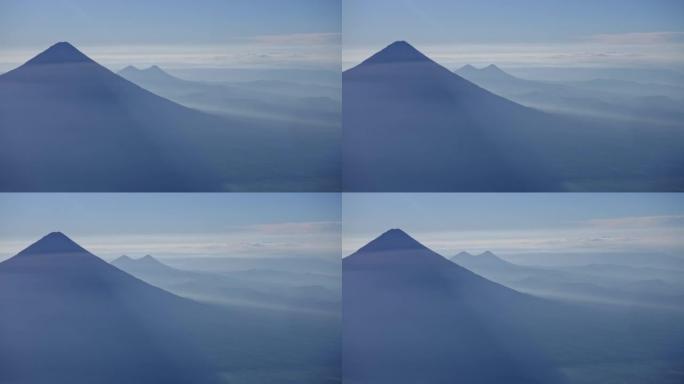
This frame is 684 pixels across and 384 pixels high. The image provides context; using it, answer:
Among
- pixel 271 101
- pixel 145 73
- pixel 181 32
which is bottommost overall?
pixel 271 101

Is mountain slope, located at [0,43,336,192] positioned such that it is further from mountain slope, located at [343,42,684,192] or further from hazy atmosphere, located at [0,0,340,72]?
mountain slope, located at [343,42,684,192]

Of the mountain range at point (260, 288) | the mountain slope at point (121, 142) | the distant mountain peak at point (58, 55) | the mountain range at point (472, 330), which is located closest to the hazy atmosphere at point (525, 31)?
the mountain slope at point (121, 142)

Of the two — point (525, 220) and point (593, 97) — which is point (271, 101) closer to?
point (525, 220)

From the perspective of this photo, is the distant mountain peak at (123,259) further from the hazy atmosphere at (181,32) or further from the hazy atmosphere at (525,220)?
the hazy atmosphere at (525,220)

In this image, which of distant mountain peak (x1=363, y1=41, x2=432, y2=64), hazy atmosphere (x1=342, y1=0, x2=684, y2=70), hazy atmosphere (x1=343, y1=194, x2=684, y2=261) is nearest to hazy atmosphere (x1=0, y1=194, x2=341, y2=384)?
hazy atmosphere (x1=343, y1=194, x2=684, y2=261)

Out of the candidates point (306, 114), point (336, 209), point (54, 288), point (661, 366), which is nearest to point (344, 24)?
point (306, 114)

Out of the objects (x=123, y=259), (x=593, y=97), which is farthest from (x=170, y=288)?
(x=593, y=97)
